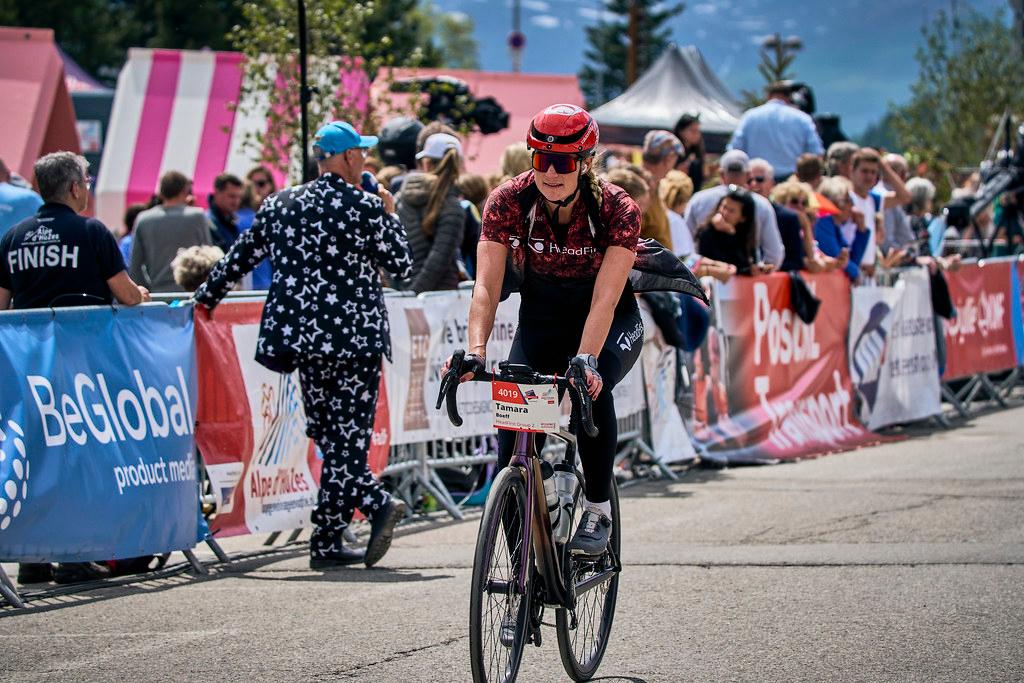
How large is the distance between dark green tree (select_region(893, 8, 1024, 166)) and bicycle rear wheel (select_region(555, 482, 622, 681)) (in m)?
30.4

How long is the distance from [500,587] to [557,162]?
153 cm

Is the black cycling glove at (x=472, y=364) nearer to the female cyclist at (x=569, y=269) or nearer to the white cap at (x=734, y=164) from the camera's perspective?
the female cyclist at (x=569, y=269)

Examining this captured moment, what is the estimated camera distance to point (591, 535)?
18.5ft

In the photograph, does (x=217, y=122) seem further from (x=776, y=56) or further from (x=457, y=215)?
(x=457, y=215)

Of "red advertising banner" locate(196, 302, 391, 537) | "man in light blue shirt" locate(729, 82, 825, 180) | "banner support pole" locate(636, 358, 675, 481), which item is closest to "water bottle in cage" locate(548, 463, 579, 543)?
"red advertising banner" locate(196, 302, 391, 537)

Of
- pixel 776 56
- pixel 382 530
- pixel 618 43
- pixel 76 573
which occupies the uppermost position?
pixel 618 43

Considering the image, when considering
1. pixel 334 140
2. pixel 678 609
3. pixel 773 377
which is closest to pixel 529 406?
pixel 678 609

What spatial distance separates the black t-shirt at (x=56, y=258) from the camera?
773 cm

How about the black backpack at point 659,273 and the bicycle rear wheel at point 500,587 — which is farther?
the black backpack at point 659,273

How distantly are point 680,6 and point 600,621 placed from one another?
85.4 m

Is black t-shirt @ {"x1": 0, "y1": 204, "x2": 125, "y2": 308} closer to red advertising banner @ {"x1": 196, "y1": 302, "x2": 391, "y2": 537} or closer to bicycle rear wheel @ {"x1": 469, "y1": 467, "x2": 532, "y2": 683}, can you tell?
red advertising banner @ {"x1": 196, "y1": 302, "x2": 391, "y2": 537}

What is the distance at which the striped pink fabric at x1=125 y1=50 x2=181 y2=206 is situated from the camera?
2317cm

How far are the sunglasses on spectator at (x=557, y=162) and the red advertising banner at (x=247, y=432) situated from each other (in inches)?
131

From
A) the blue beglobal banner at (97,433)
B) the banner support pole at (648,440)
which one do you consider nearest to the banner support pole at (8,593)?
the blue beglobal banner at (97,433)
